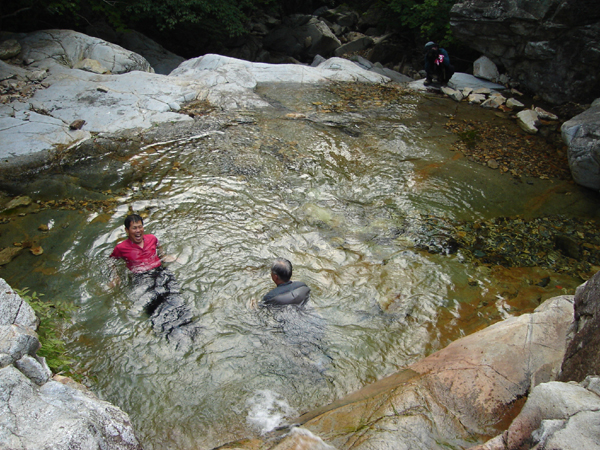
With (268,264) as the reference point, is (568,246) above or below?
above

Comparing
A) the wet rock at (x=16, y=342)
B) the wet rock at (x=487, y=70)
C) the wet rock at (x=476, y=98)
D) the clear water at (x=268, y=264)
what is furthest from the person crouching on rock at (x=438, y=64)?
the wet rock at (x=16, y=342)

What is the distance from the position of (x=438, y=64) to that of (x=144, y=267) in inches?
445

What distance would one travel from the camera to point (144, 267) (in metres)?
5.18

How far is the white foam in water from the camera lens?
140 inches

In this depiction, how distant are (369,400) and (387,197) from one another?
434cm

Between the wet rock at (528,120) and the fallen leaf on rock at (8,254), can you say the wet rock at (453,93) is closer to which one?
the wet rock at (528,120)

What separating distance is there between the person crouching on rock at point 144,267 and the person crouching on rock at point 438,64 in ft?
35.8

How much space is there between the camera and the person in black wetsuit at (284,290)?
467 cm

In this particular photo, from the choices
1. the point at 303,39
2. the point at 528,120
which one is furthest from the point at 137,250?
the point at 303,39

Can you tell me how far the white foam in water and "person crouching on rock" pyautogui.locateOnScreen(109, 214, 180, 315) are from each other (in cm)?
186

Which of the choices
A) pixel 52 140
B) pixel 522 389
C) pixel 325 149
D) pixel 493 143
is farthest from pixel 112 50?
pixel 522 389

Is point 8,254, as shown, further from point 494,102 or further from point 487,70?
point 487,70

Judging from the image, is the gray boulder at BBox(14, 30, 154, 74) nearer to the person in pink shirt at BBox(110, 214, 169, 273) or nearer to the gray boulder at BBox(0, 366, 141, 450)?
the person in pink shirt at BBox(110, 214, 169, 273)

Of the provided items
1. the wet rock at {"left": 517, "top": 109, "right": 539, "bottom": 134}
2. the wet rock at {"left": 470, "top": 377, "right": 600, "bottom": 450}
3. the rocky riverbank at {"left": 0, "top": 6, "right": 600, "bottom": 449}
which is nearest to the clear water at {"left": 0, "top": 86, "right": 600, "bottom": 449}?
the rocky riverbank at {"left": 0, "top": 6, "right": 600, "bottom": 449}
